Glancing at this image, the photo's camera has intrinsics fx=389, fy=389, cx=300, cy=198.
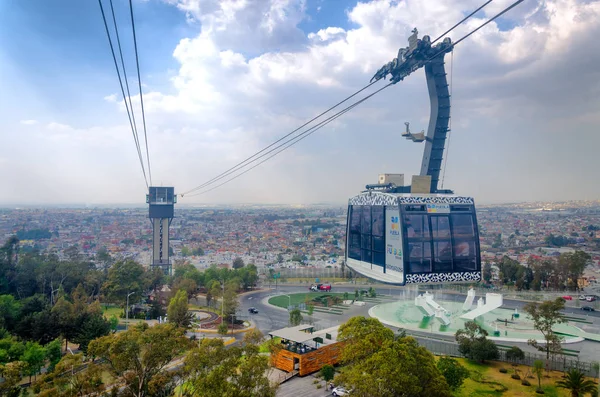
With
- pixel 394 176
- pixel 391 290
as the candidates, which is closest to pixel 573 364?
pixel 394 176

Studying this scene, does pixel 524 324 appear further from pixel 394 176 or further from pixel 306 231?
pixel 306 231

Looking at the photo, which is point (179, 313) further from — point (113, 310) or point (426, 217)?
point (426, 217)

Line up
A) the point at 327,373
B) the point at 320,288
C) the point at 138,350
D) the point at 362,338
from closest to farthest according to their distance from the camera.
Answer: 1. the point at 362,338
2. the point at 138,350
3. the point at 327,373
4. the point at 320,288

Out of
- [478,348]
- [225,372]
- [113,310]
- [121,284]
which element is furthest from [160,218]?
[225,372]

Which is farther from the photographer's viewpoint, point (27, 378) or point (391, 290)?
point (391, 290)

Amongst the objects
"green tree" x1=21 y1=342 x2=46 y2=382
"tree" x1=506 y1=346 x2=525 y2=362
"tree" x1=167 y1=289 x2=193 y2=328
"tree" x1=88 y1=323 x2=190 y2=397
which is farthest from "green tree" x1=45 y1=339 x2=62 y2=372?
"tree" x1=506 y1=346 x2=525 y2=362

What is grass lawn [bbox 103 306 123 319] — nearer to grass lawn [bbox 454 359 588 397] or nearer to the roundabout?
the roundabout

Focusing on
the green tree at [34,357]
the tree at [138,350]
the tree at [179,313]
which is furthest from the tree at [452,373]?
the green tree at [34,357]
